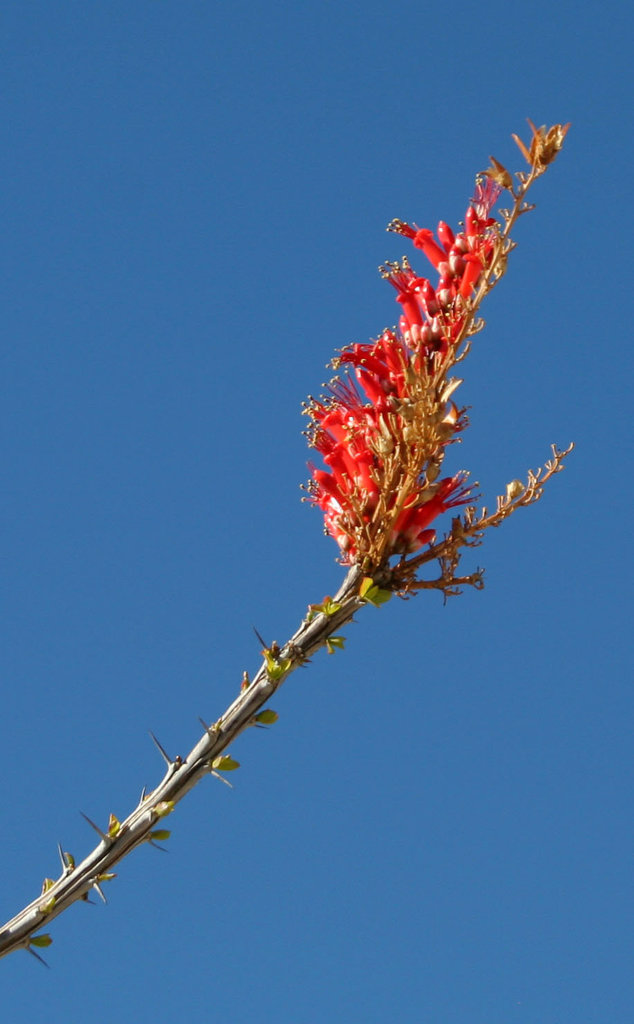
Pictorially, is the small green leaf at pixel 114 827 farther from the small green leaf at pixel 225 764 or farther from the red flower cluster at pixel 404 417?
the red flower cluster at pixel 404 417

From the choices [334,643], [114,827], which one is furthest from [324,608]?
[114,827]

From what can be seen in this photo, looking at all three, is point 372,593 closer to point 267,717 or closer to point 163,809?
point 267,717

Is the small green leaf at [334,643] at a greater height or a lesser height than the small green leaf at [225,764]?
greater

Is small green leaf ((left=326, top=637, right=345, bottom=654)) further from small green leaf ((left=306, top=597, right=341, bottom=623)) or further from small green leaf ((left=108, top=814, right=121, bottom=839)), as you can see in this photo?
small green leaf ((left=108, top=814, right=121, bottom=839))

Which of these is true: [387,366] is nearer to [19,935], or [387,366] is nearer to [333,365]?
[333,365]

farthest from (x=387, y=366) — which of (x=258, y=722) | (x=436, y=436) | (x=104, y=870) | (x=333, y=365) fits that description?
(x=104, y=870)
